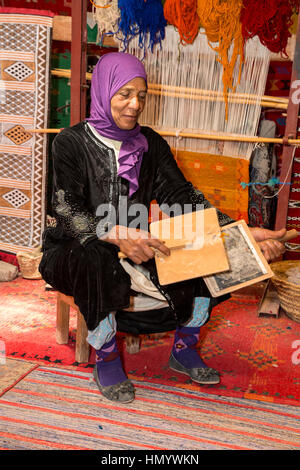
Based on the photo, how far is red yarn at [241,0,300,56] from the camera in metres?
2.89

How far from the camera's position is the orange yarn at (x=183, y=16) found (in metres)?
2.95

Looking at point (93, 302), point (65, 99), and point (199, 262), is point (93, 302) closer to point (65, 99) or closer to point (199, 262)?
point (199, 262)

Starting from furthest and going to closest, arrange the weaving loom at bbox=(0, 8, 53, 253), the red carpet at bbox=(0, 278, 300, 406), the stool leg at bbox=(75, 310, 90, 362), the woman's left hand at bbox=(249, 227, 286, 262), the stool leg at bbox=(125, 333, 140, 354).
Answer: the weaving loom at bbox=(0, 8, 53, 253) < the stool leg at bbox=(125, 333, 140, 354) < the stool leg at bbox=(75, 310, 90, 362) < the red carpet at bbox=(0, 278, 300, 406) < the woman's left hand at bbox=(249, 227, 286, 262)

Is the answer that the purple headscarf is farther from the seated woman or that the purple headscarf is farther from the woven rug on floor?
the woven rug on floor

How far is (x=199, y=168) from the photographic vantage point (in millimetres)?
3273

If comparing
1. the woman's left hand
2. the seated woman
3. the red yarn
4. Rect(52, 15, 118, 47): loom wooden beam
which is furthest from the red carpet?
Rect(52, 15, 118, 47): loom wooden beam

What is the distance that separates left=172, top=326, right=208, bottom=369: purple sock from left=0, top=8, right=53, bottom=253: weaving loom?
1.80 metres

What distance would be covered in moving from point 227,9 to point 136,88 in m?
1.22

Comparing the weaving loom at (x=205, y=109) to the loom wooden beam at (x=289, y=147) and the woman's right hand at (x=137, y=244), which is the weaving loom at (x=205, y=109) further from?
the woman's right hand at (x=137, y=244)

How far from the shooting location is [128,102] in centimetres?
207

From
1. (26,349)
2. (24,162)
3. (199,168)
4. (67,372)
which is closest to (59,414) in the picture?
(67,372)

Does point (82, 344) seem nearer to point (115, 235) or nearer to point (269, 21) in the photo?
point (115, 235)

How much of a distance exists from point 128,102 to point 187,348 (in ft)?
3.71

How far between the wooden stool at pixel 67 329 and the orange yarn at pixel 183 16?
1.78 meters
